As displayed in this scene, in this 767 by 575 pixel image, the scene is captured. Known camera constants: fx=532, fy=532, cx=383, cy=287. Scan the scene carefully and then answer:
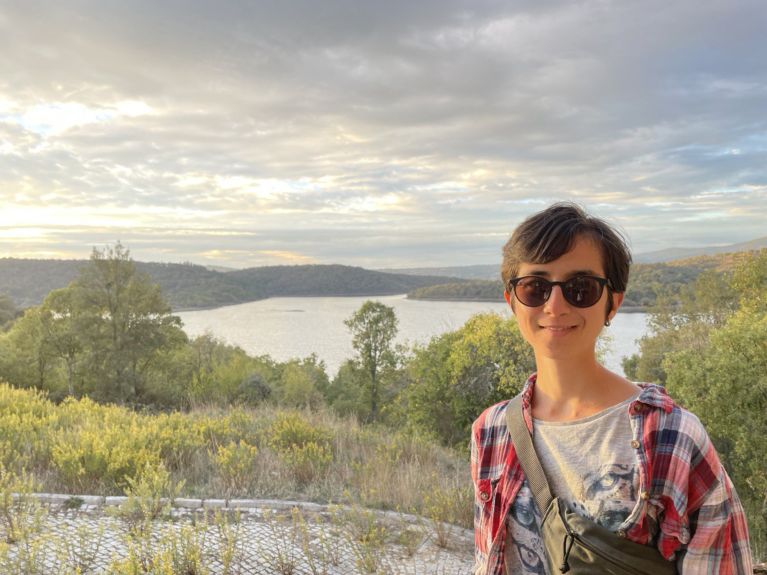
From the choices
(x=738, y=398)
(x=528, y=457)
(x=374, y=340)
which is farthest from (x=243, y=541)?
(x=374, y=340)

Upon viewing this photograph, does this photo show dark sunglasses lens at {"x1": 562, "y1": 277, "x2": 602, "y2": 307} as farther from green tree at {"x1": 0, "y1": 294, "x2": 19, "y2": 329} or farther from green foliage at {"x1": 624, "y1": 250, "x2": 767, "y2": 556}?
green tree at {"x1": 0, "y1": 294, "x2": 19, "y2": 329}

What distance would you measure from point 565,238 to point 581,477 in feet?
2.09

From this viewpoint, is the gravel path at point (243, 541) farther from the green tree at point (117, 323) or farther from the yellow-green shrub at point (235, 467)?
the green tree at point (117, 323)

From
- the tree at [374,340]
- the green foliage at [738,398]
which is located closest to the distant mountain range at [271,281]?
the tree at [374,340]

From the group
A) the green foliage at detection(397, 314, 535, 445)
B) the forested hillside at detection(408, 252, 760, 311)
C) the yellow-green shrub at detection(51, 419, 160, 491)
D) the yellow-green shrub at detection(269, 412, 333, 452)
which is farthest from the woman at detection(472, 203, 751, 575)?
the forested hillside at detection(408, 252, 760, 311)

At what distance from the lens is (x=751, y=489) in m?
10.4

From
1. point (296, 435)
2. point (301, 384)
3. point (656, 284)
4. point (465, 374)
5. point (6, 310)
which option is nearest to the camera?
point (296, 435)

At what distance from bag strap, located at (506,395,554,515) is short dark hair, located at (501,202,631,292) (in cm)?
45

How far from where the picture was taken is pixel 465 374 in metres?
15.6

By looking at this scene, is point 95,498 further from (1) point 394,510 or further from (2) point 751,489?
(2) point 751,489

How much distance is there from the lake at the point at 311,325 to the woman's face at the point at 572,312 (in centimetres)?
3089

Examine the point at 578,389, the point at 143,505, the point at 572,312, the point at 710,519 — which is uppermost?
the point at 572,312

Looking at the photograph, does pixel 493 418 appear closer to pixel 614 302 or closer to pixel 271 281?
pixel 614 302

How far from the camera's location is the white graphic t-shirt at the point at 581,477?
133cm
